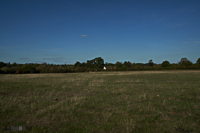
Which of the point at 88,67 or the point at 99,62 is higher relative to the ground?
Result: the point at 99,62

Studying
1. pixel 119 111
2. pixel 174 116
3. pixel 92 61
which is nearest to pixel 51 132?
pixel 119 111

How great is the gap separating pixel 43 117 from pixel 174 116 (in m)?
6.88

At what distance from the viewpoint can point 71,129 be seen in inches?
249

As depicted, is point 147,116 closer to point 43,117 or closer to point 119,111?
point 119,111

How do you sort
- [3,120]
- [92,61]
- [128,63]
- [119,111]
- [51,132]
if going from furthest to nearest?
[128,63] → [92,61] → [119,111] → [3,120] → [51,132]

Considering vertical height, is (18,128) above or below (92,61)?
below

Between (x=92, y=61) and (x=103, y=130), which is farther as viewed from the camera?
(x=92, y=61)

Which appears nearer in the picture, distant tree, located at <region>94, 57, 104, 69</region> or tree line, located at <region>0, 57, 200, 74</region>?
tree line, located at <region>0, 57, 200, 74</region>

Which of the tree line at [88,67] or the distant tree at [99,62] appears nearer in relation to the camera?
the tree line at [88,67]

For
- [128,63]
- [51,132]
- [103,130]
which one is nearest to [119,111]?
[103,130]

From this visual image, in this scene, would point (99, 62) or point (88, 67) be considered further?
point (99, 62)

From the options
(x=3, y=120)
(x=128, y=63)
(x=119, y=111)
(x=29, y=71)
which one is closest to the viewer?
(x=3, y=120)

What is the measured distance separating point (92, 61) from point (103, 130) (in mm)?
144108

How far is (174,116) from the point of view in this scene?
7.84 m
